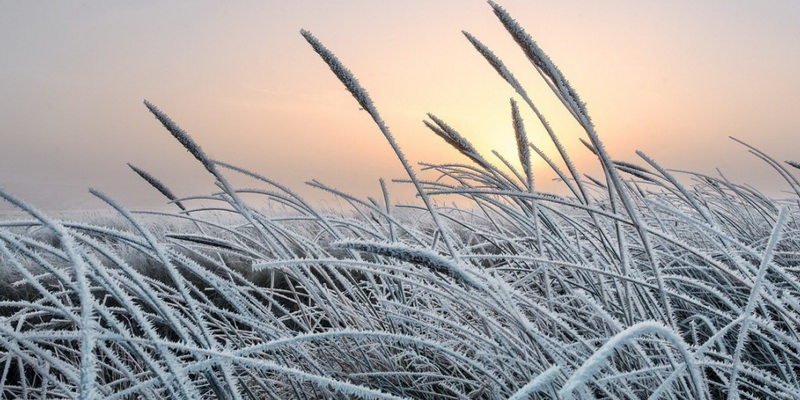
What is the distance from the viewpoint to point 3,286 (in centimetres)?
312

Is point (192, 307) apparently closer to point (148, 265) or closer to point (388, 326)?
point (388, 326)

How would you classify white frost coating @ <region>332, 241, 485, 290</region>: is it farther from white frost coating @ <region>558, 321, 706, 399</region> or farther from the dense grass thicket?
white frost coating @ <region>558, 321, 706, 399</region>

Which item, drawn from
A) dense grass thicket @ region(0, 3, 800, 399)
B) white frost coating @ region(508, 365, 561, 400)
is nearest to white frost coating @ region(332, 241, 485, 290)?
dense grass thicket @ region(0, 3, 800, 399)

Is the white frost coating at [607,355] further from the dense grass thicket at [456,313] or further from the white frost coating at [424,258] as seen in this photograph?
the white frost coating at [424,258]

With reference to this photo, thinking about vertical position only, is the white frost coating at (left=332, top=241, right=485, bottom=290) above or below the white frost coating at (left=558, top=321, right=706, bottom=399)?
above

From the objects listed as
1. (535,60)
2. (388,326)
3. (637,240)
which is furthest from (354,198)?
(637,240)

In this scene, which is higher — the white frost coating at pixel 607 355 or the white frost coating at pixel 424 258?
the white frost coating at pixel 424 258

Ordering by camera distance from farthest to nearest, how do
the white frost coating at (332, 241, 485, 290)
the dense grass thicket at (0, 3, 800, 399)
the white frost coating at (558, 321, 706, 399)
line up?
the dense grass thicket at (0, 3, 800, 399) < the white frost coating at (332, 241, 485, 290) < the white frost coating at (558, 321, 706, 399)

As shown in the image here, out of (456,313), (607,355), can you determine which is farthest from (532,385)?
(456,313)

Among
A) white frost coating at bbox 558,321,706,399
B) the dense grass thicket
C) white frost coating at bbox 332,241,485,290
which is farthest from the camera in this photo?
the dense grass thicket

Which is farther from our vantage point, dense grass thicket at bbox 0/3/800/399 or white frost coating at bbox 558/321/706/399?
dense grass thicket at bbox 0/3/800/399

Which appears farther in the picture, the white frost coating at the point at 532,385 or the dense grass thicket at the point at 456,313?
the dense grass thicket at the point at 456,313

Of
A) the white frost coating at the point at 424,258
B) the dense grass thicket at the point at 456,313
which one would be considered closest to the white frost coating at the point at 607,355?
the dense grass thicket at the point at 456,313

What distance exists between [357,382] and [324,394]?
0.15m
